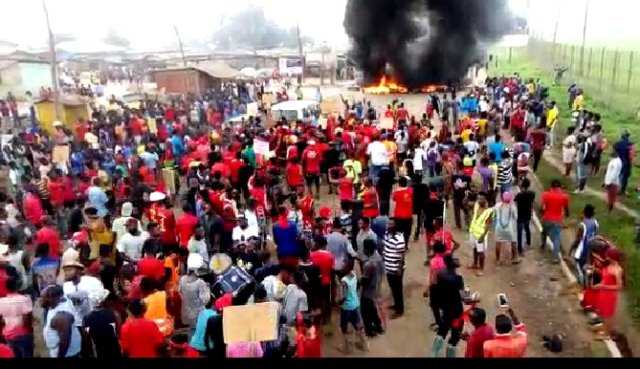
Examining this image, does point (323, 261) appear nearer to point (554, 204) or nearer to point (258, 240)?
point (258, 240)

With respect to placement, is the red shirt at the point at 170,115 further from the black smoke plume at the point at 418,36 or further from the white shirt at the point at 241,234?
the black smoke plume at the point at 418,36

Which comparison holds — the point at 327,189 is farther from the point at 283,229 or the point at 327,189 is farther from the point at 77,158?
the point at 283,229

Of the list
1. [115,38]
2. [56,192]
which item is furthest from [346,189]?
[115,38]

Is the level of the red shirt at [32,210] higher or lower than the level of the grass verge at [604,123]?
higher

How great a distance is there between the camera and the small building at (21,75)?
28931 mm

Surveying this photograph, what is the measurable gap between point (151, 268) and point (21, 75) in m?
25.9

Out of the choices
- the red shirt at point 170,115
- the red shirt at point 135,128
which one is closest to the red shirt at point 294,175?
the red shirt at point 135,128

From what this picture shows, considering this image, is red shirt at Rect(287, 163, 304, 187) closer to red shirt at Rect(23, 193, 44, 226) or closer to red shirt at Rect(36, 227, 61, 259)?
red shirt at Rect(23, 193, 44, 226)

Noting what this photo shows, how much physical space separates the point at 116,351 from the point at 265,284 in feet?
5.03

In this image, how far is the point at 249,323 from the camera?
5.20 meters

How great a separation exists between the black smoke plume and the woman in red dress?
26635 mm

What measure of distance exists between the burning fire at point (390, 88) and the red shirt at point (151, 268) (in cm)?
2663

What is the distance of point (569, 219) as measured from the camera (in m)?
12.4
